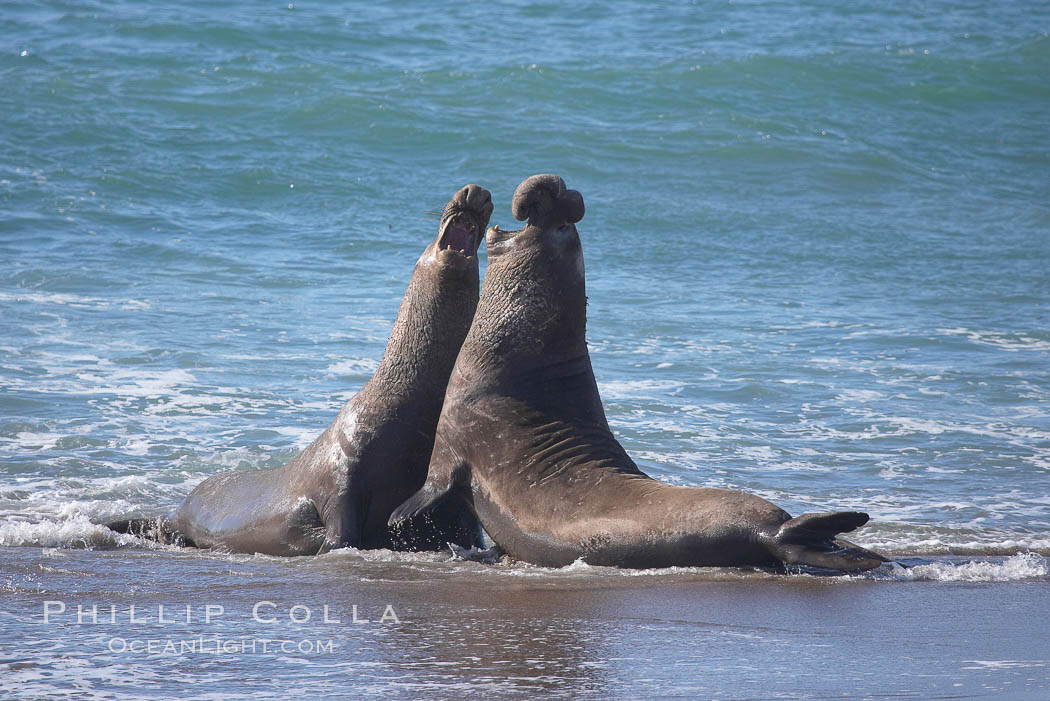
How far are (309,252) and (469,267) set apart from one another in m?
9.29

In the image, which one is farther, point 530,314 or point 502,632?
point 530,314

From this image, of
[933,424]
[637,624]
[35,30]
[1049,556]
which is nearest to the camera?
[637,624]

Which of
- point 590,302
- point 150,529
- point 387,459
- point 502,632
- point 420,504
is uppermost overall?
point 590,302

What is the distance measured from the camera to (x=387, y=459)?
6.45 m

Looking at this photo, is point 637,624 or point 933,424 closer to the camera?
point 637,624

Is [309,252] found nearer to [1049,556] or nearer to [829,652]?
[1049,556]

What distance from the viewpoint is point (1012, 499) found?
7559mm

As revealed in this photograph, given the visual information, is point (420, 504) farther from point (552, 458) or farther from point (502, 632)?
point (502, 632)

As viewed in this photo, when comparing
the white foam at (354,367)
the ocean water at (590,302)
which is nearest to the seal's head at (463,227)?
the ocean water at (590,302)

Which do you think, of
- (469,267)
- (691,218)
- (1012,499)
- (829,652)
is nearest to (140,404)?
(469,267)

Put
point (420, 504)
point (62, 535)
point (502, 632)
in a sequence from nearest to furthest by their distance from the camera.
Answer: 1. point (502, 632)
2. point (420, 504)
3. point (62, 535)

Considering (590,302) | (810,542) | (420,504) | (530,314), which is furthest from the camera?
(590,302)

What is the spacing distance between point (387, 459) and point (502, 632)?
2.13 m

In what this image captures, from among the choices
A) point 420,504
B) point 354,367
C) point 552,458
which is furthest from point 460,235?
point 354,367
